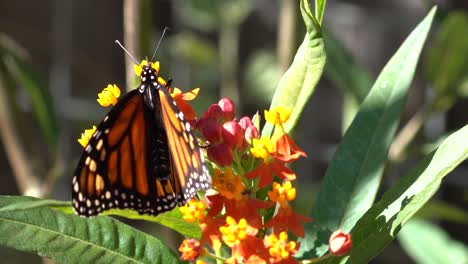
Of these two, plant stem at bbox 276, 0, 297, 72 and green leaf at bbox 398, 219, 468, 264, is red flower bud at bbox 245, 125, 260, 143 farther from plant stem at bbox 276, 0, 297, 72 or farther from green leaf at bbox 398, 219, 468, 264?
green leaf at bbox 398, 219, 468, 264

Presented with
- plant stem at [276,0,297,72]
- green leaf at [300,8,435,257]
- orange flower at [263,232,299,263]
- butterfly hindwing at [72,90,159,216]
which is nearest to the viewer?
orange flower at [263,232,299,263]

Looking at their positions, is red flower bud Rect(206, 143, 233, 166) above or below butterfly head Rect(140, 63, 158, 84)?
below

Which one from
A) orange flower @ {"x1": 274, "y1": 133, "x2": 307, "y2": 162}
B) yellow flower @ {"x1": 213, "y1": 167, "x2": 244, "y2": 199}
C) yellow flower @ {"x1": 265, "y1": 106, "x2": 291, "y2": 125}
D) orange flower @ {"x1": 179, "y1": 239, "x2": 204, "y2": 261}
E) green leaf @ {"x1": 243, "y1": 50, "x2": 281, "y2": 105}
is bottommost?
orange flower @ {"x1": 179, "y1": 239, "x2": 204, "y2": 261}

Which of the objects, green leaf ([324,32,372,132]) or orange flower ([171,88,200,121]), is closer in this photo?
orange flower ([171,88,200,121])

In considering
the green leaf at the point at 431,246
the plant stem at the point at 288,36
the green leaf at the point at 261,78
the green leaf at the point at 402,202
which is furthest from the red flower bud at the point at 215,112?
the green leaf at the point at 261,78

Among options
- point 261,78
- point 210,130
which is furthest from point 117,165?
point 261,78

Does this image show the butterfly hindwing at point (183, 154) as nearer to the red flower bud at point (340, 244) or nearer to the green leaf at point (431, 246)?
the red flower bud at point (340, 244)

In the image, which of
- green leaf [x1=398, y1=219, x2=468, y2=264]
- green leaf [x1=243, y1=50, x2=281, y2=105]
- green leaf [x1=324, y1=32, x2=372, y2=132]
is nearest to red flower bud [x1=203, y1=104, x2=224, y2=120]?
green leaf [x1=324, y1=32, x2=372, y2=132]

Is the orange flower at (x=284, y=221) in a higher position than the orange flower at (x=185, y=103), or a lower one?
lower
